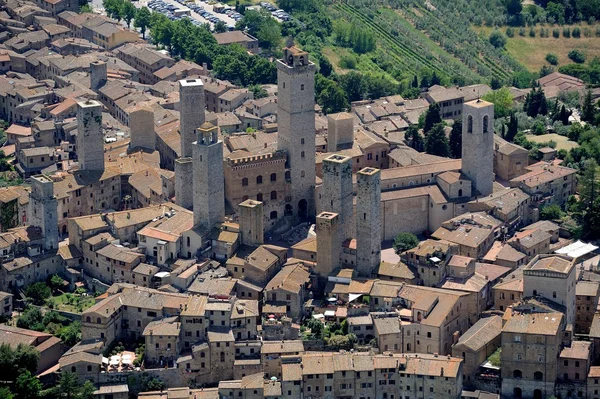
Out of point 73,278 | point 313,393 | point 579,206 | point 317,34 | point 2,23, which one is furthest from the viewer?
point 317,34

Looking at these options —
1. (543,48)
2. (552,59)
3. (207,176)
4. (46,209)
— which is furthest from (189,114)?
(543,48)

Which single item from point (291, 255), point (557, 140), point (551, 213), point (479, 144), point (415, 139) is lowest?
point (291, 255)

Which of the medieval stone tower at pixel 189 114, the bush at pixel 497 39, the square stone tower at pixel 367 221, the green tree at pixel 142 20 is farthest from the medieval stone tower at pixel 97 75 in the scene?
the bush at pixel 497 39

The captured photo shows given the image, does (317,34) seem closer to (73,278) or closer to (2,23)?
(2,23)

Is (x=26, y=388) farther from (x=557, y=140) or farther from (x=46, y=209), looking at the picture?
(x=557, y=140)

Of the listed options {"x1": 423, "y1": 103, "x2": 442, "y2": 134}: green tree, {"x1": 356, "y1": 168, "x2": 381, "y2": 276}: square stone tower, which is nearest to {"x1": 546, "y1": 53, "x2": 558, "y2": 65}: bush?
{"x1": 423, "y1": 103, "x2": 442, "y2": 134}: green tree

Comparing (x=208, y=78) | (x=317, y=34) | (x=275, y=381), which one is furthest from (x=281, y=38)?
(x=275, y=381)
